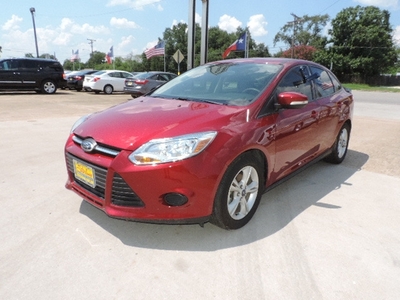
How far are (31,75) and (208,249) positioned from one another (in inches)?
604

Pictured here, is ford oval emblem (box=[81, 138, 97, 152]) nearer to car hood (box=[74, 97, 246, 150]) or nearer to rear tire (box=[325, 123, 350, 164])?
car hood (box=[74, 97, 246, 150])

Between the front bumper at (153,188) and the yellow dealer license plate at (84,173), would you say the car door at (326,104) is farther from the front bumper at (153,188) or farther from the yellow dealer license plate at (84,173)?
the yellow dealer license plate at (84,173)

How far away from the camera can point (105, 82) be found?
1717cm

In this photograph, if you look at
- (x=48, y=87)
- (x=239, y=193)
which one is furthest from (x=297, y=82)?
(x=48, y=87)

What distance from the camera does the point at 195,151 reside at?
2174 mm

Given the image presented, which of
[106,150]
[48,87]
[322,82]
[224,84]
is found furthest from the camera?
[48,87]

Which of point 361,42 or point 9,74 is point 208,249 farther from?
point 361,42

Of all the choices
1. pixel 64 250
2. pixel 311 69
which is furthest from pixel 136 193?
pixel 311 69

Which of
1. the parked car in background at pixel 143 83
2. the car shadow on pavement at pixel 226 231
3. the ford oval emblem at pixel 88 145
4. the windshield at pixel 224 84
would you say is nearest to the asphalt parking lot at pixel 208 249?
the car shadow on pavement at pixel 226 231

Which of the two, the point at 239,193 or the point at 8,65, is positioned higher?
the point at 8,65

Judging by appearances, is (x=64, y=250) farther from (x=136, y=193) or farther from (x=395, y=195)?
(x=395, y=195)

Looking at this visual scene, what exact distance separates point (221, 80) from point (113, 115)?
4.21 ft

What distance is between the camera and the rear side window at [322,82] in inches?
149

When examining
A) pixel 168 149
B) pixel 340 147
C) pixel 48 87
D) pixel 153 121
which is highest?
pixel 153 121
